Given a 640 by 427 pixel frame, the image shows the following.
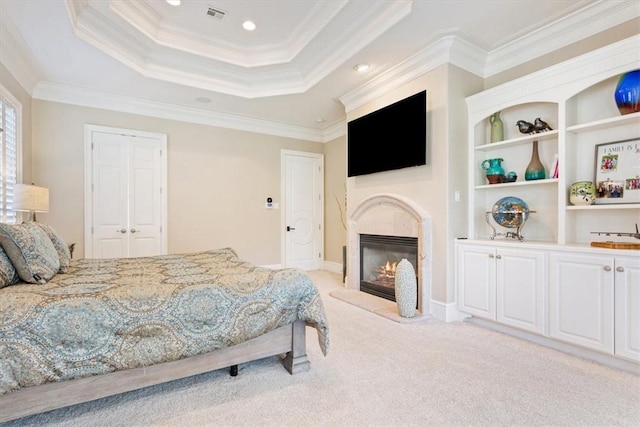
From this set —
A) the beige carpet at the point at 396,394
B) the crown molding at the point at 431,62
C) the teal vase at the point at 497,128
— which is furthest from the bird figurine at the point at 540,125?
the beige carpet at the point at 396,394

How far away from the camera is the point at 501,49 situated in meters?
3.27

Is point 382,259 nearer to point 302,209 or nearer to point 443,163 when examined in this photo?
point 443,163

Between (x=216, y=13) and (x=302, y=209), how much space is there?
3491 mm

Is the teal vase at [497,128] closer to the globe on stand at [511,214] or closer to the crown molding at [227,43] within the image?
the globe on stand at [511,214]

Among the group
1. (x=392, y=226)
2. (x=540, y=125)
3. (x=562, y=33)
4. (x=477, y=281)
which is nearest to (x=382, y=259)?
(x=392, y=226)

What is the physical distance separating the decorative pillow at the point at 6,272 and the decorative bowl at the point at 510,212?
3760 mm

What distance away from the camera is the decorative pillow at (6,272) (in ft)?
5.68

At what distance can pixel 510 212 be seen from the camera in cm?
295

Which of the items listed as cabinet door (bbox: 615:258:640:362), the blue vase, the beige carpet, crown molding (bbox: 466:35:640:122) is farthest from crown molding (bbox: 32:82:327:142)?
cabinet door (bbox: 615:258:640:362)

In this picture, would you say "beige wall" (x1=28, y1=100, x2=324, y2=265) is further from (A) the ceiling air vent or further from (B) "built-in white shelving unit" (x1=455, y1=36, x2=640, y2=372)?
(B) "built-in white shelving unit" (x1=455, y1=36, x2=640, y2=372)

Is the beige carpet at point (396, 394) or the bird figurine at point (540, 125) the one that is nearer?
the beige carpet at point (396, 394)

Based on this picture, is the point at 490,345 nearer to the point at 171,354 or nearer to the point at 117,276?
the point at 171,354

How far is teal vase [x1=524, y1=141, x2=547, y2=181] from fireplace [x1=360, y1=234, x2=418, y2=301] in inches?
49.3

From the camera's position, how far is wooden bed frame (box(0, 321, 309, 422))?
1.49 m
